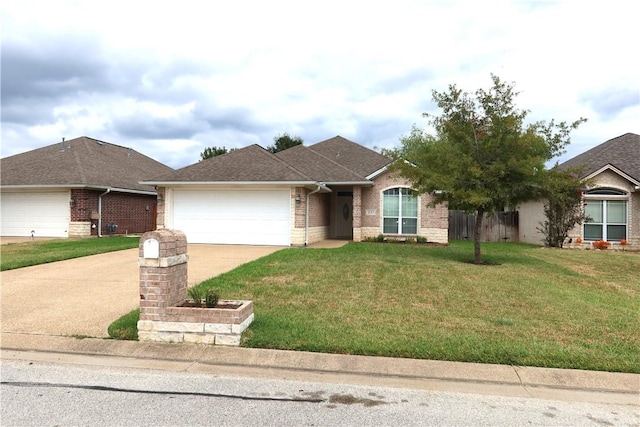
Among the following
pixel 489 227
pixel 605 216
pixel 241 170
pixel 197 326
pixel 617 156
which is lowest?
pixel 197 326

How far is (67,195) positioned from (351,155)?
44.8 ft

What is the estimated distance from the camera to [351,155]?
75.8ft

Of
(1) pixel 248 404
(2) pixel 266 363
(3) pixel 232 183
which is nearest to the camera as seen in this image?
(1) pixel 248 404

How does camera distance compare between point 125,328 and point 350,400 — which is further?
point 125,328

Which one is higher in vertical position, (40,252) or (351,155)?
(351,155)

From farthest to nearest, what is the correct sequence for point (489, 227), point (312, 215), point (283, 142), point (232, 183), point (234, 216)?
1. point (283, 142)
2. point (489, 227)
3. point (312, 215)
4. point (234, 216)
5. point (232, 183)

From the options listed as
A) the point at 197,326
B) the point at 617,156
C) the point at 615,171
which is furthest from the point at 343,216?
the point at 197,326

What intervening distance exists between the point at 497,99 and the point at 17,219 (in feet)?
66.6

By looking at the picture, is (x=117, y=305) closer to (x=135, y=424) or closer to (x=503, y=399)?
(x=135, y=424)

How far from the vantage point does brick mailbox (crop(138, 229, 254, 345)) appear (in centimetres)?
513

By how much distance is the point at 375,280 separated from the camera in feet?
29.3

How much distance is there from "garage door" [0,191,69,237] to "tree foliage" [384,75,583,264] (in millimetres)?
15562

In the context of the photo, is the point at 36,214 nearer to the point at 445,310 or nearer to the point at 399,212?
the point at 399,212

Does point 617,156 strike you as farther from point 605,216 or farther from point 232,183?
point 232,183
